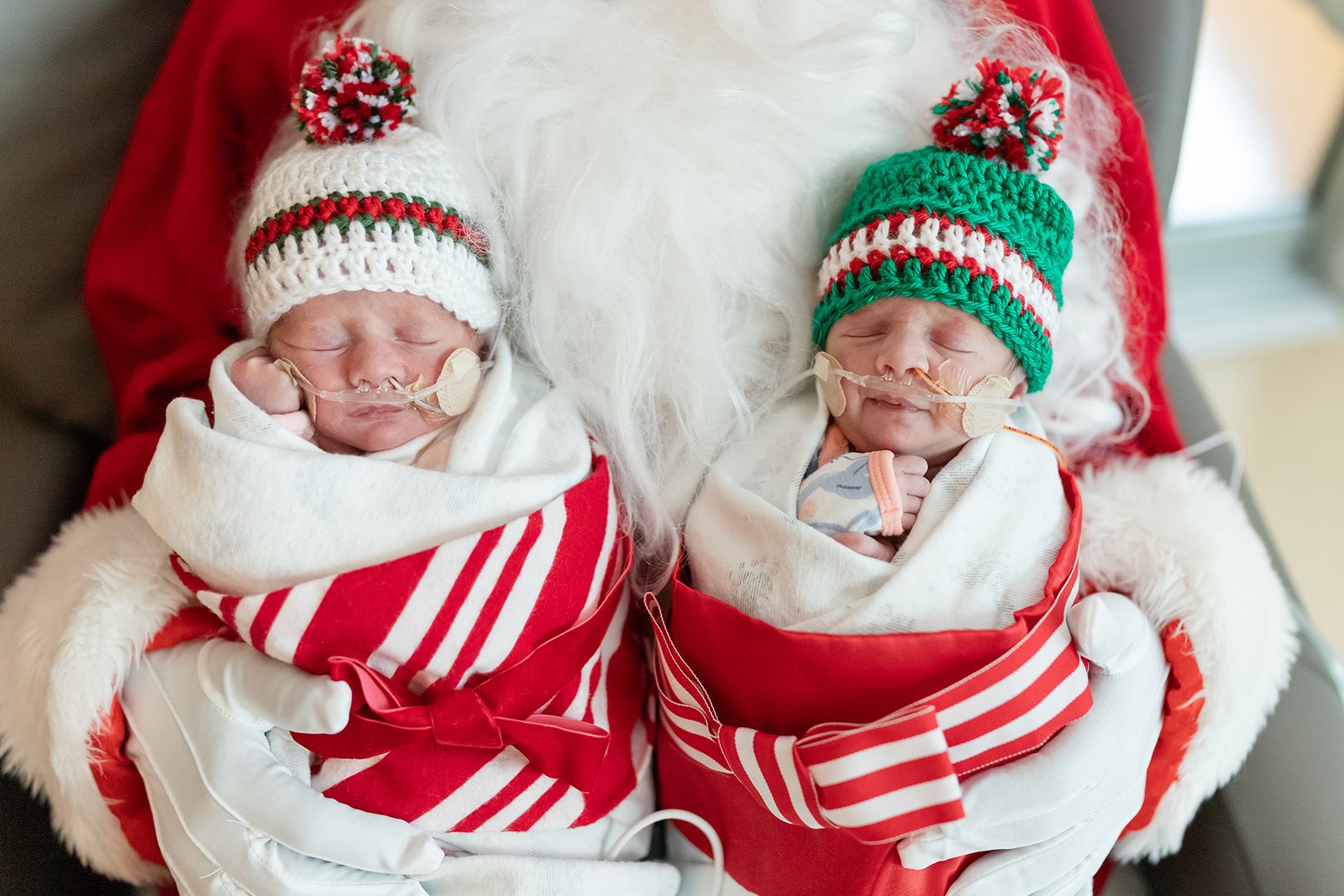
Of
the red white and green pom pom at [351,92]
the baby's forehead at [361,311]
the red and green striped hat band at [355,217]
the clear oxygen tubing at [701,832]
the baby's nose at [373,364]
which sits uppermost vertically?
the red white and green pom pom at [351,92]

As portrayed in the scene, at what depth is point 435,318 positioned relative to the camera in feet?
3.01

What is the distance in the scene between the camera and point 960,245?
34.3 inches

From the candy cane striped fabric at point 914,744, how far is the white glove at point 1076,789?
0.02 m

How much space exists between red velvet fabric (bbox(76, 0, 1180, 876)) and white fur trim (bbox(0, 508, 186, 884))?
0.14 meters

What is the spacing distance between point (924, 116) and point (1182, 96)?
1.24ft

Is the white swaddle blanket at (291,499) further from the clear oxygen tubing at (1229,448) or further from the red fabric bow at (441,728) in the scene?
the clear oxygen tubing at (1229,448)

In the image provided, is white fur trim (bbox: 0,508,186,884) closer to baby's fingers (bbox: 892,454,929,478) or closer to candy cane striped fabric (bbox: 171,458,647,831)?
candy cane striped fabric (bbox: 171,458,647,831)

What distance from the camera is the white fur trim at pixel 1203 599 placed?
896mm

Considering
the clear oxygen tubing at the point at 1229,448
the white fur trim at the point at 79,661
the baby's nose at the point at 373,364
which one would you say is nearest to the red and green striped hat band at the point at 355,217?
the baby's nose at the point at 373,364

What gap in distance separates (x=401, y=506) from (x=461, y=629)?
0.12m

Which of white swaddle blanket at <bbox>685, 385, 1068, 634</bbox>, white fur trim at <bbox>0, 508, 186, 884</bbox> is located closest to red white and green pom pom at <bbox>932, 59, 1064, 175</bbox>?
white swaddle blanket at <bbox>685, 385, 1068, 634</bbox>

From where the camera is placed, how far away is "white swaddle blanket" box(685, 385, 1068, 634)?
821 mm

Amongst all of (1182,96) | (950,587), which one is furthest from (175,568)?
(1182,96)

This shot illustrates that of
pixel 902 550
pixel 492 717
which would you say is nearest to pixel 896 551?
pixel 902 550
